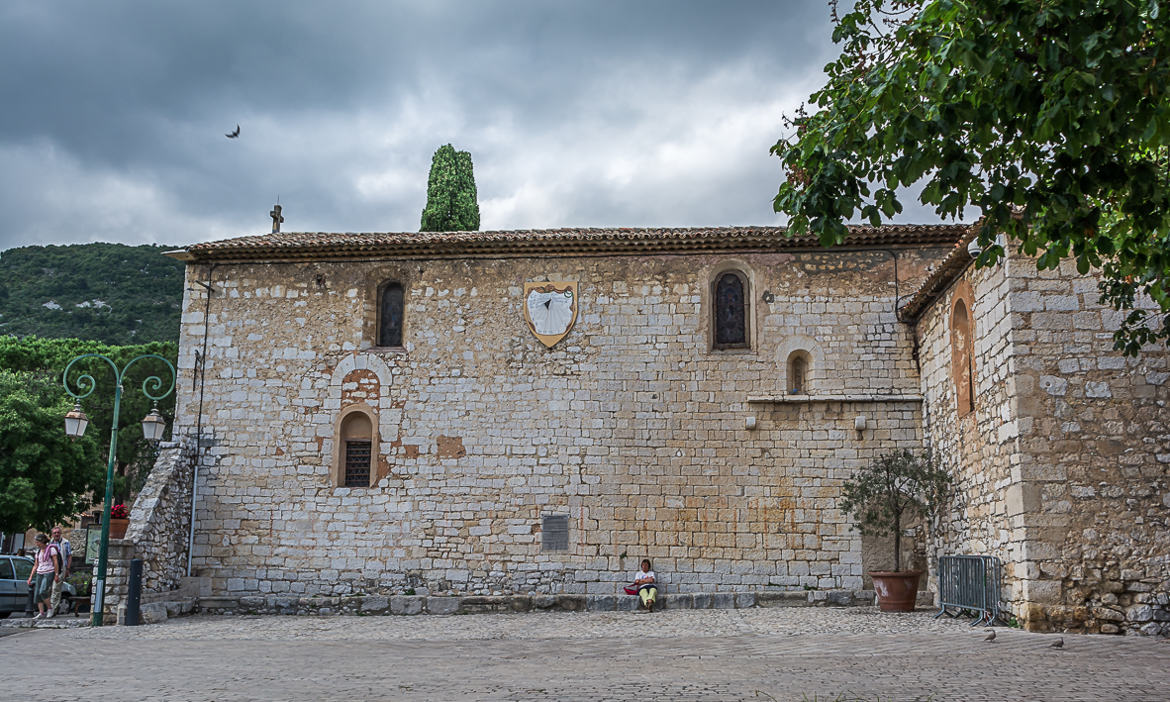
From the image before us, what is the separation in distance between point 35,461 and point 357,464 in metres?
12.9

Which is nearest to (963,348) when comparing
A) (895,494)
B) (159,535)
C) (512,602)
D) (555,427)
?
(895,494)

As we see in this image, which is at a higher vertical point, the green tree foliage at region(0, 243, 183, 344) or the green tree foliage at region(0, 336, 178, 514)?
the green tree foliage at region(0, 243, 183, 344)

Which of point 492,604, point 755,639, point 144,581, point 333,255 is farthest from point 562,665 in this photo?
point 333,255

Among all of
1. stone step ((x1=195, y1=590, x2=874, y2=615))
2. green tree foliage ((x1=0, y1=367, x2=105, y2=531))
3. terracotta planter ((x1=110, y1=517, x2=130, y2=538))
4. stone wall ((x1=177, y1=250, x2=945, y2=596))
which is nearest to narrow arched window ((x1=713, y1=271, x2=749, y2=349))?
stone wall ((x1=177, y1=250, x2=945, y2=596))

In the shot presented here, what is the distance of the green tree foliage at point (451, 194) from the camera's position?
3108cm

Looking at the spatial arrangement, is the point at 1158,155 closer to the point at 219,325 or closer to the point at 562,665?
the point at 562,665

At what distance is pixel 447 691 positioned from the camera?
7.82 meters

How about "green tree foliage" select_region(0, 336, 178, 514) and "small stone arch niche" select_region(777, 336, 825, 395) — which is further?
"green tree foliage" select_region(0, 336, 178, 514)

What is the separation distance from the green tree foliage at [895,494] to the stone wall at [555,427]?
55 centimetres

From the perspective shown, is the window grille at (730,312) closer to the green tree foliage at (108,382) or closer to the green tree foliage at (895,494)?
the green tree foliage at (895,494)

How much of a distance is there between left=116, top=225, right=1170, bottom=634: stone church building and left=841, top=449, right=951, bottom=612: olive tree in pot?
35 cm

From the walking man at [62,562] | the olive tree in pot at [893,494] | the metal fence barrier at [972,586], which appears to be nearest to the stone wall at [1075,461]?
the metal fence barrier at [972,586]

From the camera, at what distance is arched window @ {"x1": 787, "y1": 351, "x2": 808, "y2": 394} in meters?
17.0

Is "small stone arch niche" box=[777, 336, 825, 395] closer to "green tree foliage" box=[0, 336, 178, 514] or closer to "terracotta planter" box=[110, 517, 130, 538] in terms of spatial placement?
"terracotta planter" box=[110, 517, 130, 538]
